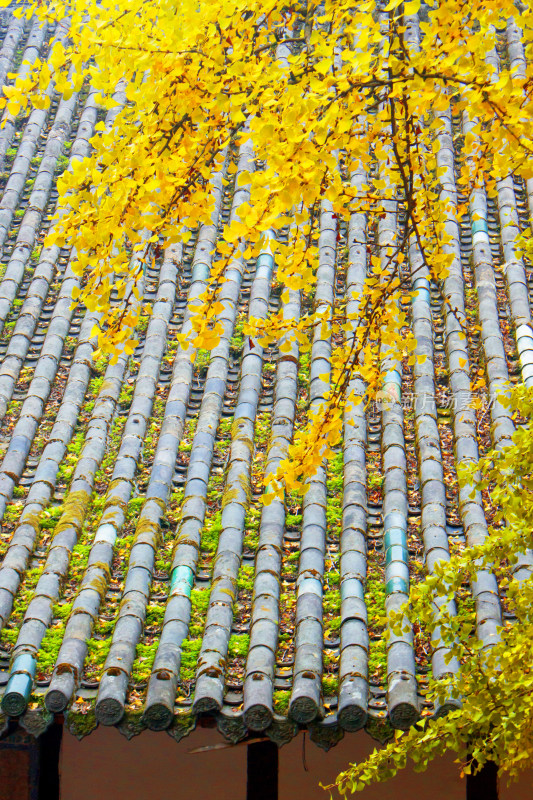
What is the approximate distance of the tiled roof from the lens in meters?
3.61

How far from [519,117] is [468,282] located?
9.78ft

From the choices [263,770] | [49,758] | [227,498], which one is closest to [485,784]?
[263,770]

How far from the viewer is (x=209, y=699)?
3.47 metres

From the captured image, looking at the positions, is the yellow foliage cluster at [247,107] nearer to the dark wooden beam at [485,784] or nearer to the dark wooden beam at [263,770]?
the dark wooden beam at [263,770]

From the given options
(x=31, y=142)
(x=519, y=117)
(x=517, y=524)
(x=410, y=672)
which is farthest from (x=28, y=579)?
(x=31, y=142)

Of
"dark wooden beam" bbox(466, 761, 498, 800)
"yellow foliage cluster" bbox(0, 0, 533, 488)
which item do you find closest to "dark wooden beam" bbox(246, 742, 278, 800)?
"dark wooden beam" bbox(466, 761, 498, 800)

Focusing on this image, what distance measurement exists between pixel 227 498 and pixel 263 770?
1.31 meters

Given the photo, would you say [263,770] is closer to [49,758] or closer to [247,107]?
[49,758]

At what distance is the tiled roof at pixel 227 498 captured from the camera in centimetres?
361

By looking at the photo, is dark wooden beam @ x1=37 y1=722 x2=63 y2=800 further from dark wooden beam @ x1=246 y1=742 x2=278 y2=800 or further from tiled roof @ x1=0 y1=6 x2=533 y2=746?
dark wooden beam @ x1=246 y1=742 x2=278 y2=800

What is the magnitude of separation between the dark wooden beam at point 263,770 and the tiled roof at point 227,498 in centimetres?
65

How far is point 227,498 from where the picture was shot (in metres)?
4.44

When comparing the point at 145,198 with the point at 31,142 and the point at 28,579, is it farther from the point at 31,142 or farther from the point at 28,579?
the point at 31,142

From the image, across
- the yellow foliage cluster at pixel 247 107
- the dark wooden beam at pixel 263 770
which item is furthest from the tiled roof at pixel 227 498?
the yellow foliage cluster at pixel 247 107
